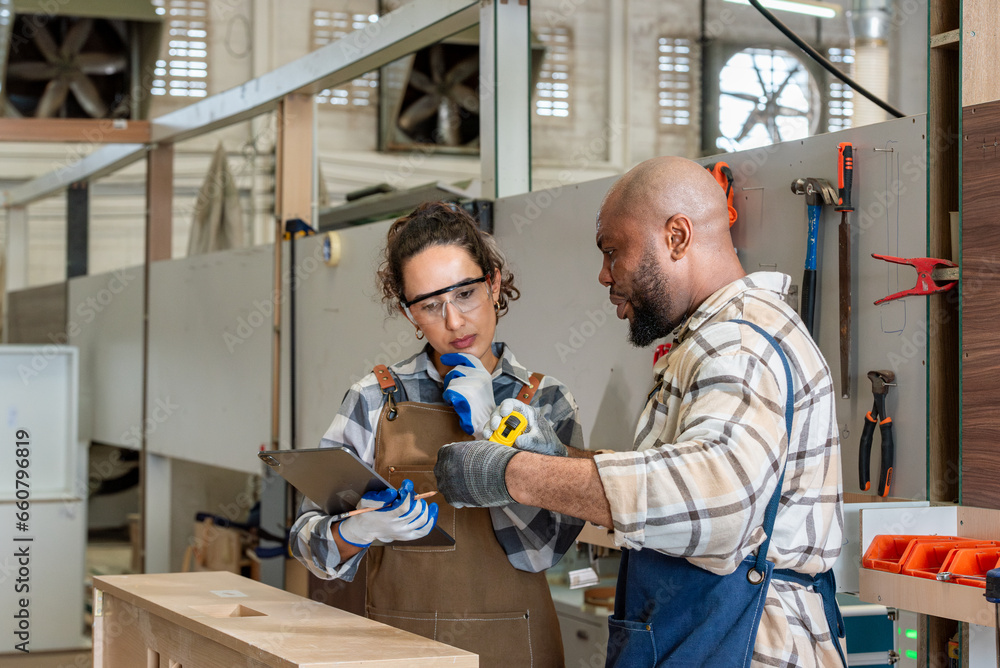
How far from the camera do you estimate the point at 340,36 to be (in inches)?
356

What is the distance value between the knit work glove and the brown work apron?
124 mm

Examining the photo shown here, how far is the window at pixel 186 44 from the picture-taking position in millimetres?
9023

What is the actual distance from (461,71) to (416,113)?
1.87 feet

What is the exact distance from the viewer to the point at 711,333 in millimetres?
1279

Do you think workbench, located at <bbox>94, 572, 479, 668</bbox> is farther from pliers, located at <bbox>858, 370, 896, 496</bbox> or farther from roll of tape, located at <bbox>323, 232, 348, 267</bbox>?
roll of tape, located at <bbox>323, 232, 348, 267</bbox>

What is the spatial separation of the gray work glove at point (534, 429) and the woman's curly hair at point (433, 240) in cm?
40

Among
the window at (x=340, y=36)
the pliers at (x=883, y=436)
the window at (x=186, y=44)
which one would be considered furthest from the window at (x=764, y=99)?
the pliers at (x=883, y=436)

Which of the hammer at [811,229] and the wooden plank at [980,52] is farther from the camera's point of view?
the hammer at [811,229]

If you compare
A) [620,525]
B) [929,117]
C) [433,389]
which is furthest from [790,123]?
[620,525]

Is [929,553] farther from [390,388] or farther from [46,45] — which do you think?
[46,45]

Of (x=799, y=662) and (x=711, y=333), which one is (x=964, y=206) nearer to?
(x=711, y=333)

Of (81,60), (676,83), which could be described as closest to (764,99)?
(676,83)

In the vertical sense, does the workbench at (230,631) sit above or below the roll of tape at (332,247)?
below

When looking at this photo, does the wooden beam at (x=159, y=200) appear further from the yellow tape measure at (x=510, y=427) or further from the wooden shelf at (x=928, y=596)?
the wooden shelf at (x=928, y=596)
